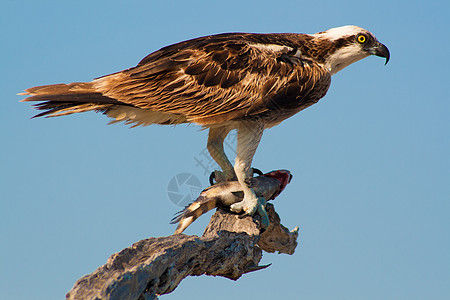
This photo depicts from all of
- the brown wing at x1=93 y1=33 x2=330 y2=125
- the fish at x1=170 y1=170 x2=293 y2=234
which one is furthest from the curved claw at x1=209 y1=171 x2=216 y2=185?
the brown wing at x1=93 y1=33 x2=330 y2=125

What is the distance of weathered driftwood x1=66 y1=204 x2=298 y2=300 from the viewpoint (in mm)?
3488

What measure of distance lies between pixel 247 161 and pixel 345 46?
1.60 metres

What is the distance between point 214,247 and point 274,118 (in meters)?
1.46

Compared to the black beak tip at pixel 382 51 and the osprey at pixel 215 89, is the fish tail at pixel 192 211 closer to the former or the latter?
the osprey at pixel 215 89

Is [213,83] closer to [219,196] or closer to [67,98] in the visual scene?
[219,196]

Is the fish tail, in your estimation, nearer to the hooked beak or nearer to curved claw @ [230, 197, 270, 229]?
curved claw @ [230, 197, 270, 229]

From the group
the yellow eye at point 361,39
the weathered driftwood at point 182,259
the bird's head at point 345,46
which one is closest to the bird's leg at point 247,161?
the weathered driftwood at point 182,259

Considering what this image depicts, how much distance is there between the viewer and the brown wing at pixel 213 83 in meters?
Result: 5.28

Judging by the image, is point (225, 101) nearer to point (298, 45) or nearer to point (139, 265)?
point (298, 45)

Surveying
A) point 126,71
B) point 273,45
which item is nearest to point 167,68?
point 126,71

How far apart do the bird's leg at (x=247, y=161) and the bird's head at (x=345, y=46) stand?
107cm

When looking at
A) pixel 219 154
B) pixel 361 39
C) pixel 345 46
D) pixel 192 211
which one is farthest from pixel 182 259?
pixel 361 39

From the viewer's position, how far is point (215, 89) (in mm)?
5336

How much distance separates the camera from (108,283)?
341cm
